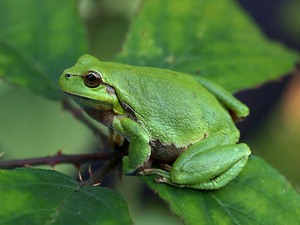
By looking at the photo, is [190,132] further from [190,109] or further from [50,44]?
[50,44]

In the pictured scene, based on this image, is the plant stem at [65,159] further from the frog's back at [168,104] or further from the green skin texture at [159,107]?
the frog's back at [168,104]

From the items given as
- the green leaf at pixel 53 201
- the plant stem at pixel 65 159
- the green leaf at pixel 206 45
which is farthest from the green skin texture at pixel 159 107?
the green leaf at pixel 53 201

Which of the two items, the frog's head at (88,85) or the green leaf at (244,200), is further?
the frog's head at (88,85)

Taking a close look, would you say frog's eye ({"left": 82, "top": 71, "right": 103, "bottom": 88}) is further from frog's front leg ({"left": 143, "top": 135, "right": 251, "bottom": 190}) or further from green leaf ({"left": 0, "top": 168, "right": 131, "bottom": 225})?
green leaf ({"left": 0, "top": 168, "right": 131, "bottom": 225})

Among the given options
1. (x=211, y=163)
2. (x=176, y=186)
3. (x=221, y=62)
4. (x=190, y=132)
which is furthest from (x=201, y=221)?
(x=221, y=62)

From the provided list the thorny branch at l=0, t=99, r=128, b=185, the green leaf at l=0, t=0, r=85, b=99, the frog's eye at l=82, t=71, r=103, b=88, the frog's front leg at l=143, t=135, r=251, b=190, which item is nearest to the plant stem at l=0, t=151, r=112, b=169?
the thorny branch at l=0, t=99, r=128, b=185

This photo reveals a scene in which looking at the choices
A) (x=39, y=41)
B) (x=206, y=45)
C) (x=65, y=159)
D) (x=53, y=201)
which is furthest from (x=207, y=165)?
(x=39, y=41)

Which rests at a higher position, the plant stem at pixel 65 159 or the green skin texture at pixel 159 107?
the green skin texture at pixel 159 107
